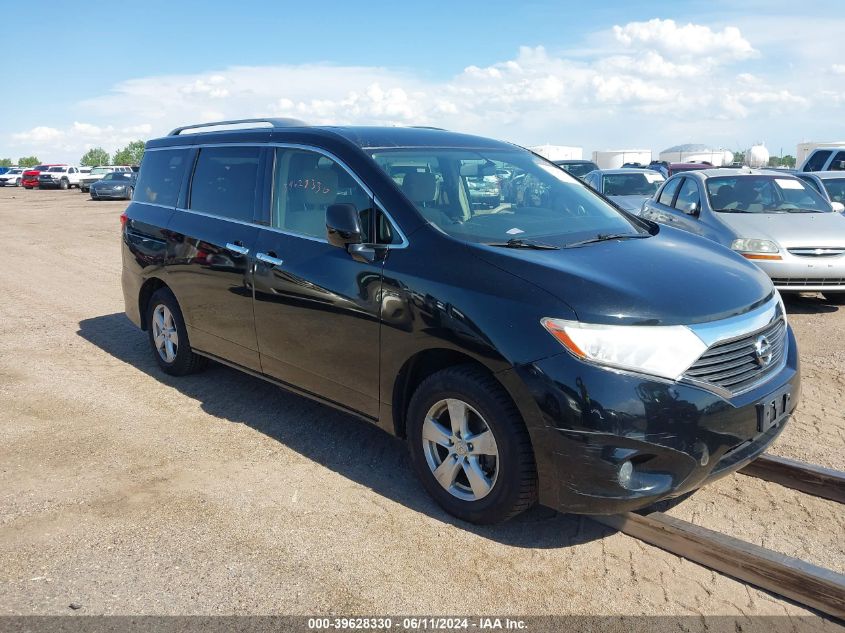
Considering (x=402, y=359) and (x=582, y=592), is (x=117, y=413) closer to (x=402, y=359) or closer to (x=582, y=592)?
(x=402, y=359)

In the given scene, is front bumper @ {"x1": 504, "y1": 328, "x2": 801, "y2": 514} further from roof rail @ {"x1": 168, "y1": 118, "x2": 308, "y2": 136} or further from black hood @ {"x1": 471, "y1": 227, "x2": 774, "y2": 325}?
roof rail @ {"x1": 168, "y1": 118, "x2": 308, "y2": 136}

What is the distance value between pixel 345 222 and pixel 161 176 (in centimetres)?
292

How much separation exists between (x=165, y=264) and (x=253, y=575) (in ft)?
10.5

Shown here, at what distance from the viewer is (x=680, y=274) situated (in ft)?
11.8

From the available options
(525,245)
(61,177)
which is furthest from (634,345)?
(61,177)

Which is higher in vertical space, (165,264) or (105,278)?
(165,264)

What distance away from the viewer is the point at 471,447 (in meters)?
3.55

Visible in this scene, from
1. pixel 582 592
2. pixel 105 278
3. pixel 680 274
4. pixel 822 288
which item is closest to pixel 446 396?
pixel 582 592

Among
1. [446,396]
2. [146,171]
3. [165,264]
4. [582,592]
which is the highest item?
[146,171]

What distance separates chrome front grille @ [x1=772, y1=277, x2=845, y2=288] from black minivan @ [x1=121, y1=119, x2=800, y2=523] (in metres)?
4.32

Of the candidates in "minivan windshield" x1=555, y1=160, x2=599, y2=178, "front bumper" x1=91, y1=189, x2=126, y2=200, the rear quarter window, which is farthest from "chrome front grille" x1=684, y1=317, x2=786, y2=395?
"front bumper" x1=91, y1=189, x2=126, y2=200

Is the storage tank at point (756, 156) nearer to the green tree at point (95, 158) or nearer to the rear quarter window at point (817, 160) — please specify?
the rear quarter window at point (817, 160)

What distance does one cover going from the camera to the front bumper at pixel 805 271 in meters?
8.21

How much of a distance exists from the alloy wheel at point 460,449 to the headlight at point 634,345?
2.06 ft
